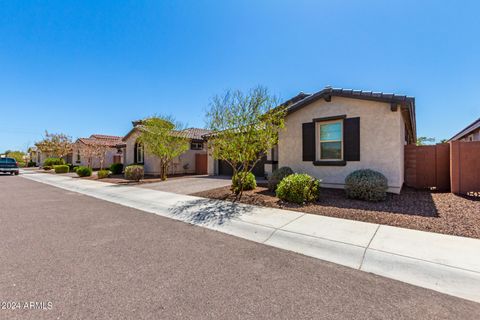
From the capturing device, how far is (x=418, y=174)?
32.1 feet

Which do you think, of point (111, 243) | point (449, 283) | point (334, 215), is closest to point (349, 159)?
point (334, 215)

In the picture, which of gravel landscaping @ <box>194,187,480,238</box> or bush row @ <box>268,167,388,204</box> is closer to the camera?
gravel landscaping @ <box>194,187,480,238</box>

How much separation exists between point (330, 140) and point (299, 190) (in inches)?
139

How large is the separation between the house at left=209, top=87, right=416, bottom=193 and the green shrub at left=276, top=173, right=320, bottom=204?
7.26 ft

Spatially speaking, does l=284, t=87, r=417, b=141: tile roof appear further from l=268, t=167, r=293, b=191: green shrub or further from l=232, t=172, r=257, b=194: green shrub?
l=232, t=172, r=257, b=194: green shrub

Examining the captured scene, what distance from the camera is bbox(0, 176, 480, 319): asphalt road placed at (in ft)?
8.63

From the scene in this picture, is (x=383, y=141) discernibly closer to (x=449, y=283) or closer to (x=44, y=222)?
(x=449, y=283)

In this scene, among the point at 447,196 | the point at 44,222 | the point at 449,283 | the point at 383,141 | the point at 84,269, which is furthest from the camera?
the point at 383,141

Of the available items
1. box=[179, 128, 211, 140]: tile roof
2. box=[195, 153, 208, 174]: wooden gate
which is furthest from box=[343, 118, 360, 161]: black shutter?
box=[195, 153, 208, 174]: wooden gate

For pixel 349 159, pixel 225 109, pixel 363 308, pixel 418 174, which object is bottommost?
pixel 363 308

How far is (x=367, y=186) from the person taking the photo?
771cm

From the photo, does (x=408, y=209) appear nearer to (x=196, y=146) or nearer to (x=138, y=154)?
(x=196, y=146)

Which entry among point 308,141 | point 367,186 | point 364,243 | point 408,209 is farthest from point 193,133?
point 364,243

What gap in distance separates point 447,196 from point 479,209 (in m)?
1.87
